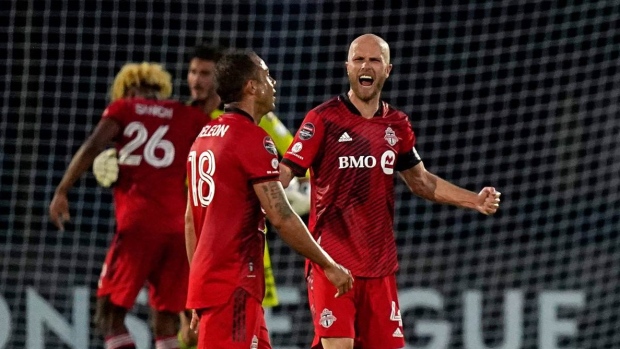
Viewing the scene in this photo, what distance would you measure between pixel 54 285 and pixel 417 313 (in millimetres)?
2697

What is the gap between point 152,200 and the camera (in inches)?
231

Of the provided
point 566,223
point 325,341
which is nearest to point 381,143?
point 325,341

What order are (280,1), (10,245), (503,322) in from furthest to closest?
(280,1) < (10,245) < (503,322)

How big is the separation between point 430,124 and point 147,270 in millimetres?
3790

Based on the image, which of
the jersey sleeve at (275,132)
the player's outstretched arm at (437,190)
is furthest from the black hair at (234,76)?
the jersey sleeve at (275,132)

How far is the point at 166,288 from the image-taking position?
5875 mm

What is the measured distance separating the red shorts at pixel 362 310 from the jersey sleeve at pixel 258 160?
3.10 feet

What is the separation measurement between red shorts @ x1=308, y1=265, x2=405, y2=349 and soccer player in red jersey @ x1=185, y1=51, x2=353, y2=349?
0.72 meters

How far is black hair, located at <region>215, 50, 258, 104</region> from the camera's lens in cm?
398

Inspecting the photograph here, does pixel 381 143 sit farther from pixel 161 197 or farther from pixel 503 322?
pixel 503 322

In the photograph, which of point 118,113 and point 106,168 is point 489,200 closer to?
point 118,113

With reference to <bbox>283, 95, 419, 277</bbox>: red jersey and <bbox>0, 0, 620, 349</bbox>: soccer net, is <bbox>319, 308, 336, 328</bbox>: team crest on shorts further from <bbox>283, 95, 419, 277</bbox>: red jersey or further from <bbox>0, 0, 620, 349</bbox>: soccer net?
<bbox>0, 0, 620, 349</bbox>: soccer net

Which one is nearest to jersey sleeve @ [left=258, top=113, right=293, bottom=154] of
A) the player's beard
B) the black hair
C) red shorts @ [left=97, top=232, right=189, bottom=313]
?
red shorts @ [left=97, top=232, right=189, bottom=313]

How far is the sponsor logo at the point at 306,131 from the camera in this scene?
4.66 meters
